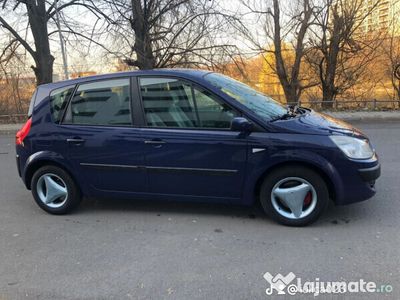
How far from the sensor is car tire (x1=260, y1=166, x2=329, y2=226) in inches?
158

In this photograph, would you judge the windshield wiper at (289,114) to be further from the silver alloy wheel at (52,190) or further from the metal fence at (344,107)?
the metal fence at (344,107)

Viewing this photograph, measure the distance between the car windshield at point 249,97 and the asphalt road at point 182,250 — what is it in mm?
1126

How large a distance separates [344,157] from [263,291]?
1607mm

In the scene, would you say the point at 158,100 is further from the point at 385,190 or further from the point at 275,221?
the point at 385,190

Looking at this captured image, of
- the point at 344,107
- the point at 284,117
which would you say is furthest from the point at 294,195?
the point at 344,107

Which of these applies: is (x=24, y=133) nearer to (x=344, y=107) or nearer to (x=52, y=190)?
(x=52, y=190)

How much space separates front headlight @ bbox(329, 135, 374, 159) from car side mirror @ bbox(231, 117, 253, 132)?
31.5 inches

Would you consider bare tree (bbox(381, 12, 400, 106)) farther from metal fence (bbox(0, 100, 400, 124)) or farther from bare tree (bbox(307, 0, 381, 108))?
metal fence (bbox(0, 100, 400, 124))

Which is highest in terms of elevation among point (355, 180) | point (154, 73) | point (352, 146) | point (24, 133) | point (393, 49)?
point (393, 49)

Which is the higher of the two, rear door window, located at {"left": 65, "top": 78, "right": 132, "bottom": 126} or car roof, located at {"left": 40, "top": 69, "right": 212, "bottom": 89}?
car roof, located at {"left": 40, "top": 69, "right": 212, "bottom": 89}

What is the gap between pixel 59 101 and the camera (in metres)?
4.77

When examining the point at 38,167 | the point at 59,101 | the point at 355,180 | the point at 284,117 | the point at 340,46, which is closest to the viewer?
the point at 355,180

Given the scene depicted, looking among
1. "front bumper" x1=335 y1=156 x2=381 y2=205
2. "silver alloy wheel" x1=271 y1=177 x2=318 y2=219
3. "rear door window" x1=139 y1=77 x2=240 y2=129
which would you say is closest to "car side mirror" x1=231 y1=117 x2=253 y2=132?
"rear door window" x1=139 y1=77 x2=240 y2=129

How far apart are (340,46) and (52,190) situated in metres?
18.0
